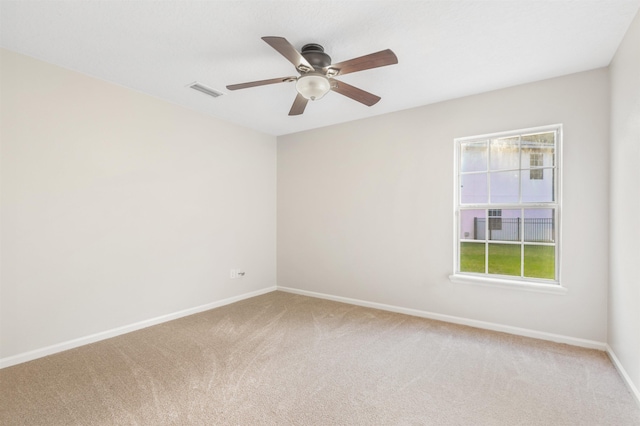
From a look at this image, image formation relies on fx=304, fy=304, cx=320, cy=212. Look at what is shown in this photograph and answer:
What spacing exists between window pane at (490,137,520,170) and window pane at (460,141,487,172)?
0.27 feet

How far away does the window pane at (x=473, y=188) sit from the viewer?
11.2ft

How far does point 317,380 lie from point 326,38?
2.54 meters

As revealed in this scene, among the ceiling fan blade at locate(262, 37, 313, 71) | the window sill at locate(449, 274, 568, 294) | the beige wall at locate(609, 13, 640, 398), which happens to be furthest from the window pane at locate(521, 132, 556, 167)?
the ceiling fan blade at locate(262, 37, 313, 71)

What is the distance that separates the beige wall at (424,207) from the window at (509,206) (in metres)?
0.13

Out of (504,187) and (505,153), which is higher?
(505,153)

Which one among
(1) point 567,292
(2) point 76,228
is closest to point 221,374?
(2) point 76,228

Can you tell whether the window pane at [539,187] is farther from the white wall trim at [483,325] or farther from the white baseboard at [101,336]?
the white baseboard at [101,336]

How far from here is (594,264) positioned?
2758 mm

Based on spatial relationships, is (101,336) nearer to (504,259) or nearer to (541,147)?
(504,259)

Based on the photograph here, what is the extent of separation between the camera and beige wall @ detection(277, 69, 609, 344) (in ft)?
9.13

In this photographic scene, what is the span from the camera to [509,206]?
3248 mm

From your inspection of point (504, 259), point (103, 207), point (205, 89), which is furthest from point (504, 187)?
point (103, 207)

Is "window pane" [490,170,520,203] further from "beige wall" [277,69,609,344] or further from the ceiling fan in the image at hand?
the ceiling fan

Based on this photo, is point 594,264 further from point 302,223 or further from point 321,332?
point 302,223
